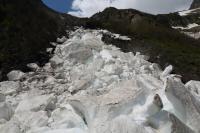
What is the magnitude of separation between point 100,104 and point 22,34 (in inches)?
383

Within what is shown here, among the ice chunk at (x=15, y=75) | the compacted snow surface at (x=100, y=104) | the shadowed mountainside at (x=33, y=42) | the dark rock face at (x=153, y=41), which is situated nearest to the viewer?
the compacted snow surface at (x=100, y=104)

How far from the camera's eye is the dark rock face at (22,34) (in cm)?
1820

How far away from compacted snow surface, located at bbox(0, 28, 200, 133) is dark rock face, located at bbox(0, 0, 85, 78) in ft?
9.03

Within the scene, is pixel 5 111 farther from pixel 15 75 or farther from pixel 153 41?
pixel 153 41

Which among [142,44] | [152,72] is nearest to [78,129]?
[152,72]

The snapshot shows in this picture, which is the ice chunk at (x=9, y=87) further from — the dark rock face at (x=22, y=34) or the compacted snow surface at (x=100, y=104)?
the dark rock face at (x=22, y=34)

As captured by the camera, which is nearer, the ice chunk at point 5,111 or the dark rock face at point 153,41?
the ice chunk at point 5,111

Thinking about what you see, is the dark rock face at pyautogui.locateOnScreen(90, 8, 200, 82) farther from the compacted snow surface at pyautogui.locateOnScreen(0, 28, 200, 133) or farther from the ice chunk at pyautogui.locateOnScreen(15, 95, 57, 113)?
the ice chunk at pyautogui.locateOnScreen(15, 95, 57, 113)

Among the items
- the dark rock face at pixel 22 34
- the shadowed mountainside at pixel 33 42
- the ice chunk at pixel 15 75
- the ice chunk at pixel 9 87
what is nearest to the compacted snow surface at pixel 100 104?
the ice chunk at pixel 9 87

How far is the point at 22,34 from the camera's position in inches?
779

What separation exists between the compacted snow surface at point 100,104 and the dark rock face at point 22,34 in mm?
2753

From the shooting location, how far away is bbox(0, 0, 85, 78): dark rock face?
18.2 meters

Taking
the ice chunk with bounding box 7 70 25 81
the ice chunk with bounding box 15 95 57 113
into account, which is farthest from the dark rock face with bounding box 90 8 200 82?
the ice chunk with bounding box 15 95 57 113

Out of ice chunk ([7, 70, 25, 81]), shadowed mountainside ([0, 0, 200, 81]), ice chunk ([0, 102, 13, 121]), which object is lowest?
ice chunk ([0, 102, 13, 121])
